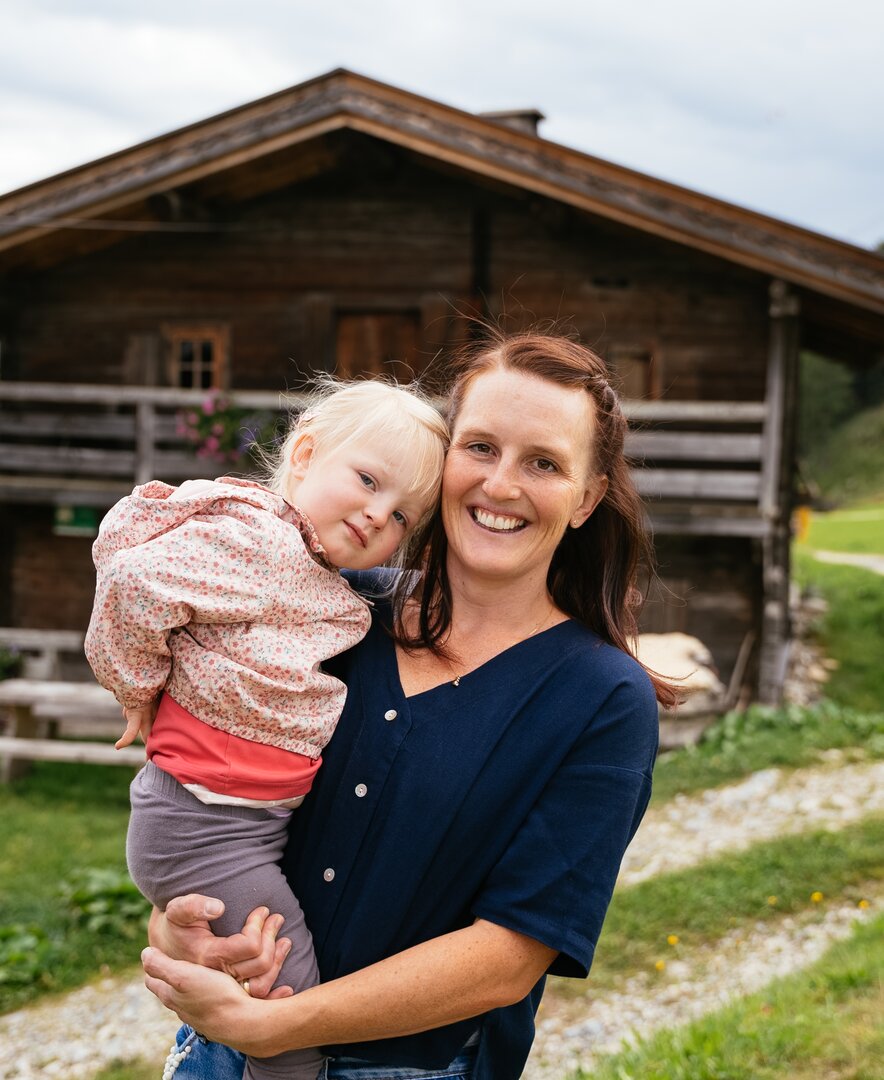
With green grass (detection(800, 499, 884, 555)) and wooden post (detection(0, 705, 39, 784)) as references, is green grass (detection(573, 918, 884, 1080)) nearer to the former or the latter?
wooden post (detection(0, 705, 39, 784))

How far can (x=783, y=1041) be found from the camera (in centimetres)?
407

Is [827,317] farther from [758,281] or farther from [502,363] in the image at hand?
[502,363]

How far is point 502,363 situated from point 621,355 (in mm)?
10140

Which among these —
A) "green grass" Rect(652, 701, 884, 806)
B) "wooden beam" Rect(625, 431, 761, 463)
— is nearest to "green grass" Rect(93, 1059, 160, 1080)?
"green grass" Rect(652, 701, 884, 806)

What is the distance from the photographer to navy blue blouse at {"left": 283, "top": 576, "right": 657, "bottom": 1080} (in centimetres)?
185

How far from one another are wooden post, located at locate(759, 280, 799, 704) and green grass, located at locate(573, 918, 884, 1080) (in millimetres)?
6723

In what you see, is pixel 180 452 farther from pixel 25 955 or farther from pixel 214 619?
pixel 214 619

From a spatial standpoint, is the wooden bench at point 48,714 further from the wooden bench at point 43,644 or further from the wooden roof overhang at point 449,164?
the wooden roof overhang at point 449,164

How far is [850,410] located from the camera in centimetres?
5272

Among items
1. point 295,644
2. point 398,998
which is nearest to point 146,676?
point 295,644

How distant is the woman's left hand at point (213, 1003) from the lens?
1837 mm

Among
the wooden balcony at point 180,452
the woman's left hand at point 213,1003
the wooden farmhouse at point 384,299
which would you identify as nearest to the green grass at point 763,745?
the wooden farmhouse at point 384,299

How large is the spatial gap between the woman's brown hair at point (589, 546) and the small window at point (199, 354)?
1093 centimetres

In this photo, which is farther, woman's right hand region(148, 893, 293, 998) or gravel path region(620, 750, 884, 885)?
gravel path region(620, 750, 884, 885)
